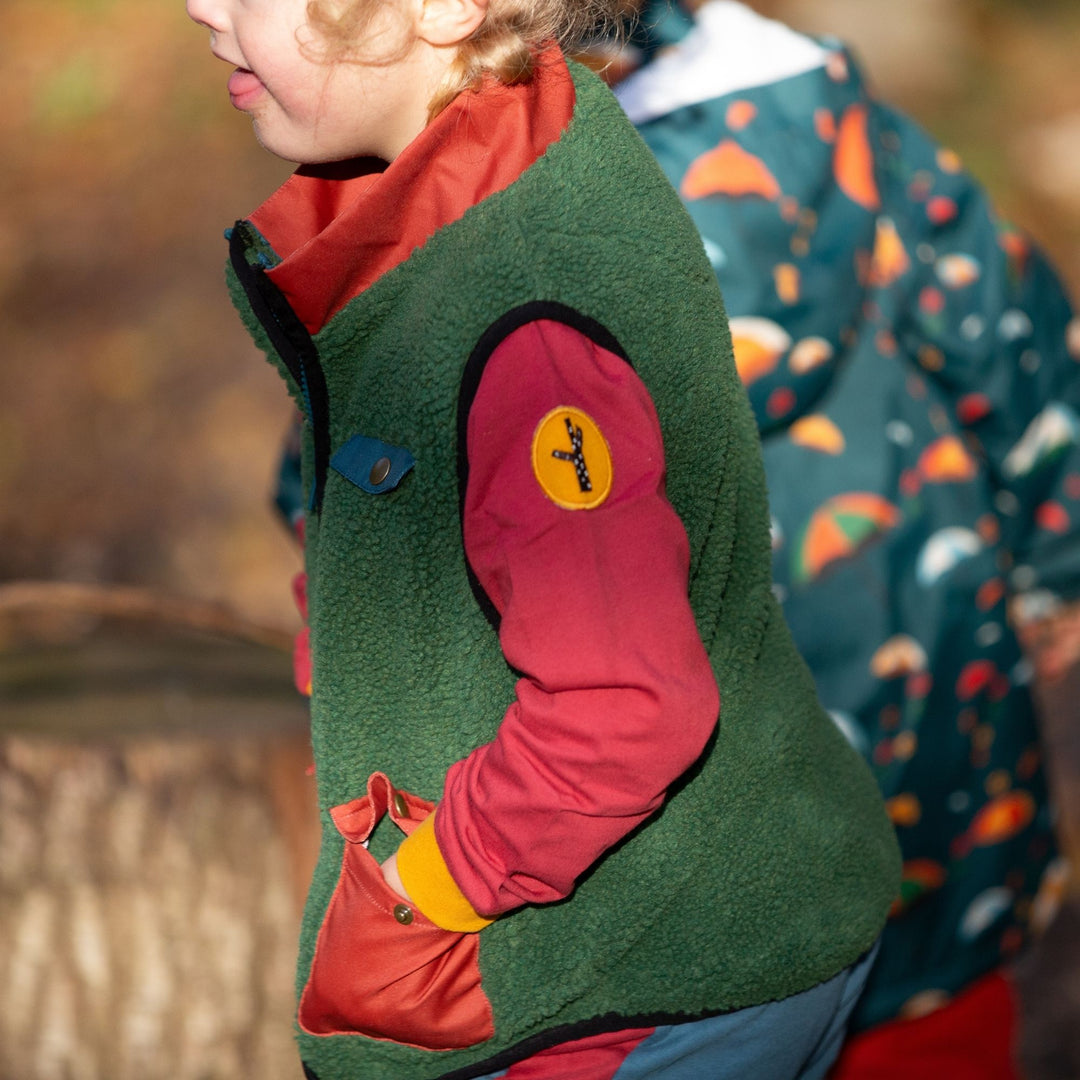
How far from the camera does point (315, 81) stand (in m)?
0.81

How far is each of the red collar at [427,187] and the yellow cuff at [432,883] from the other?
0.31 meters

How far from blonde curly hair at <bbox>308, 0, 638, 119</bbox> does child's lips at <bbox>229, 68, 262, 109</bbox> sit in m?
0.07

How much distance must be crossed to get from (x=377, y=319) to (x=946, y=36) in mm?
4883

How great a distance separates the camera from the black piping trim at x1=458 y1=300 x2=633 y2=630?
0.75m

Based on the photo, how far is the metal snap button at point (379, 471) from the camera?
80 centimetres

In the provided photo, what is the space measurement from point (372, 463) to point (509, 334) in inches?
4.7

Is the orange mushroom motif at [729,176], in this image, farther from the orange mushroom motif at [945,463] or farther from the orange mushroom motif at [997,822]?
the orange mushroom motif at [997,822]

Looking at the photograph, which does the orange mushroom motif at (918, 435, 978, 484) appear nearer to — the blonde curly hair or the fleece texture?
the fleece texture

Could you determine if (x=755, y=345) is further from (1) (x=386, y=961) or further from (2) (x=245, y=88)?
(1) (x=386, y=961)

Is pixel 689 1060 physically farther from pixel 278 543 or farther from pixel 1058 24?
pixel 1058 24

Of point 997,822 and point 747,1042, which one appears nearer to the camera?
point 747,1042

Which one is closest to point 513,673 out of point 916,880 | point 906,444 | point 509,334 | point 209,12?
point 509,334

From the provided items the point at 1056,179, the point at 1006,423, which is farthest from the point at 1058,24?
the point at 1006,423

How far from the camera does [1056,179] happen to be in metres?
4.71
